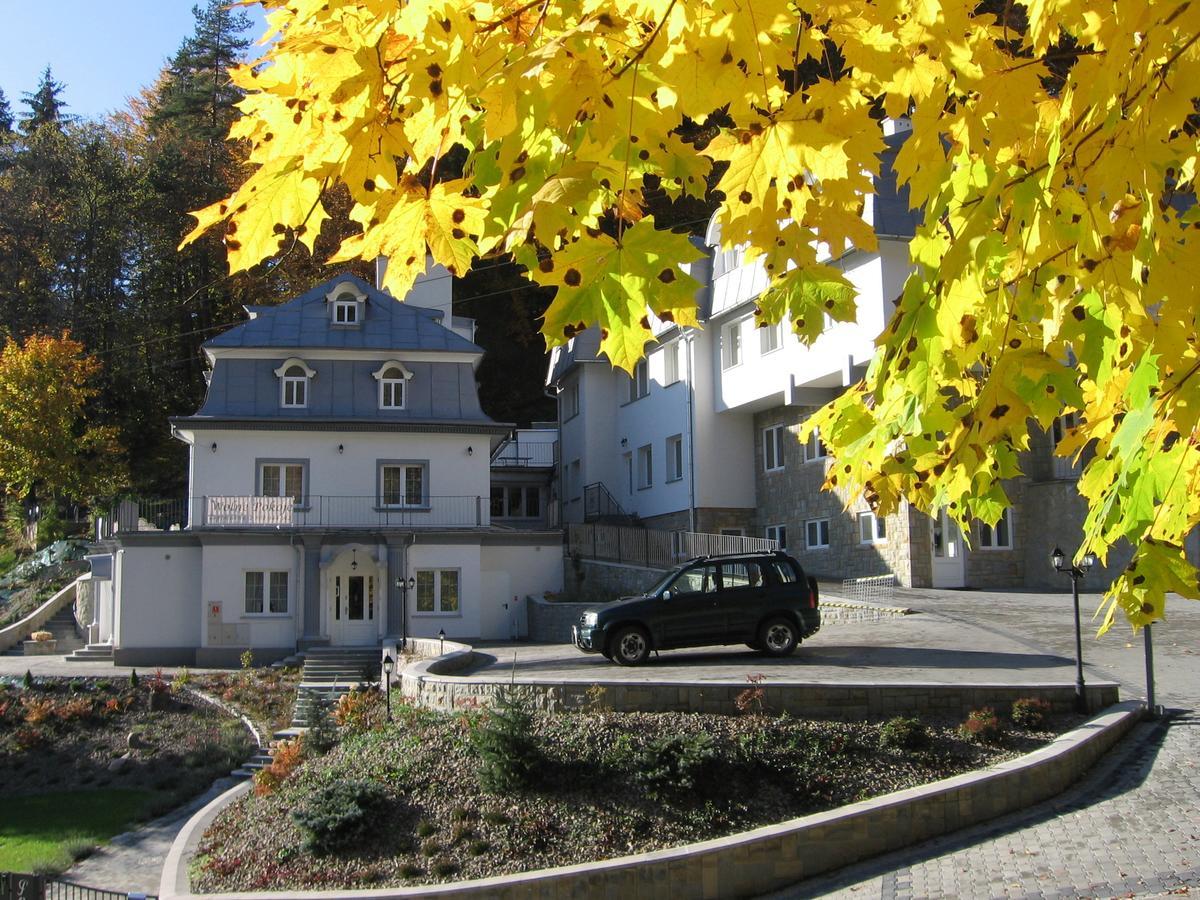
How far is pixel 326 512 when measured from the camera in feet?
103

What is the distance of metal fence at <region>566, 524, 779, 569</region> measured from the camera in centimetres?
3153

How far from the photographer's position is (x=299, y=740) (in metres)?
17.6

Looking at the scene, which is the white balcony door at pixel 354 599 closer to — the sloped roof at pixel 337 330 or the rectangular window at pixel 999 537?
the sloped roof at pixel 337 330

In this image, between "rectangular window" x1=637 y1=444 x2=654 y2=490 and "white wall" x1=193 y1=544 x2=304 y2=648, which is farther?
"rectangular window" x1=637 y1=444 x2=654 y2=490

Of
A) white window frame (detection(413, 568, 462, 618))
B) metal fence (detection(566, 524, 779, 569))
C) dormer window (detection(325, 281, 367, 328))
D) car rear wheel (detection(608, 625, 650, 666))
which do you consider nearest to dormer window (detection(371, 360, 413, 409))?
dormer window (detection(325, 281, 367, 328))

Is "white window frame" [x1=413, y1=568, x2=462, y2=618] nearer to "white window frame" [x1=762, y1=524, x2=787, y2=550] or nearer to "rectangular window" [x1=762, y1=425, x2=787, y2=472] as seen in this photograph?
"white window frame" [x1=762, y1=524, x2=787, y2=550]

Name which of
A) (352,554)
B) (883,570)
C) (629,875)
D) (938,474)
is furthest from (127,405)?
(938,474)

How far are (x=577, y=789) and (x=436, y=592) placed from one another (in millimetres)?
18942

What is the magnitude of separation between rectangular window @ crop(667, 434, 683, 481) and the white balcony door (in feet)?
34.1

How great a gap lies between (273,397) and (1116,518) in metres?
29.1

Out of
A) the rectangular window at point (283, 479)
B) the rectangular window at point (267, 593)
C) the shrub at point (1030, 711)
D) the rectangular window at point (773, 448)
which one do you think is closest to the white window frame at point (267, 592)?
the rectangular window at point (267, 593)

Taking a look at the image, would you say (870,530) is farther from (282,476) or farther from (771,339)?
(282,476)

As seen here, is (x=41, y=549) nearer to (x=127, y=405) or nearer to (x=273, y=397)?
(x=127, y=405)

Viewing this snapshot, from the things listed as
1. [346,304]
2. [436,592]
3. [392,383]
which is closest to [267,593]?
[436,592]
